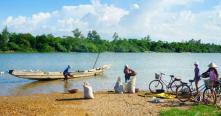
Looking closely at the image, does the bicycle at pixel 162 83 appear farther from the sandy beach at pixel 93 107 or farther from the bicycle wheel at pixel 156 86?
the sandy beach at pixel 93 107

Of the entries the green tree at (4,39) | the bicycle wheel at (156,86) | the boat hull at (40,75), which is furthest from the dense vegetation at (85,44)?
the bicycle wheel at (156,86)

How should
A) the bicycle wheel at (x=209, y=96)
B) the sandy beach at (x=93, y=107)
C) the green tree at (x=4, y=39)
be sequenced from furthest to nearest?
the green tree at (x=4, y=39) → the bicycle wheel at (x=209, y=96) → the sandy beach at (x=93, y=107)

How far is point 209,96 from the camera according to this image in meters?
17.5

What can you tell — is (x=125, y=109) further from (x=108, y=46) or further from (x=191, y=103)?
(x=108, y=46)

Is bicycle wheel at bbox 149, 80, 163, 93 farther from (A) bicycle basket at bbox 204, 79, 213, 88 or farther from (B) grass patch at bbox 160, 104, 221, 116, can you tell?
(B) grass patch at bbox 160, 104, 221, 116

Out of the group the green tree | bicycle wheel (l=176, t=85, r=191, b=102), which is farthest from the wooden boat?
the green tree

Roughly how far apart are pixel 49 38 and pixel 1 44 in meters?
14.7

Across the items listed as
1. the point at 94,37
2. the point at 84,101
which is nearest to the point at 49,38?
the point at 94,37

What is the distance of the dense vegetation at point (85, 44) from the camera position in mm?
127688

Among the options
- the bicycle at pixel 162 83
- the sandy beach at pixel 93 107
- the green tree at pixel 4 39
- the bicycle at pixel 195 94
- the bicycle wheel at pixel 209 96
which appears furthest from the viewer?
the green tree at pixel 4 39

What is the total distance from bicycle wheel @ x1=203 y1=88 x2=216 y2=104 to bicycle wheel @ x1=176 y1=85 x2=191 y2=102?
126cm

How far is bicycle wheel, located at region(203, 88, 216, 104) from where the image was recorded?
56.4 ft

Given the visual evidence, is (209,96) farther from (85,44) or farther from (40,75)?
(85,44)

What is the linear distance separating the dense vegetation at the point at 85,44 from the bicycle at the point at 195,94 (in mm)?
80799
